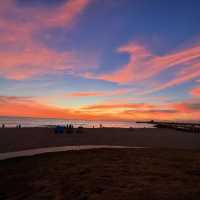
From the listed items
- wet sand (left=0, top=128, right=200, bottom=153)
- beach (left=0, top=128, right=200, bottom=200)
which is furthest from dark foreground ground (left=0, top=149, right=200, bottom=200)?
wet sand (left=0, top=128, right=200, bottom=153)

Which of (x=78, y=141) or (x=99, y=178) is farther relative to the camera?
(x=78, y=141)

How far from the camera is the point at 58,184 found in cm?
721

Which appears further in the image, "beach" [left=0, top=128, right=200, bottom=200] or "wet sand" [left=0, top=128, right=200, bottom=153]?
"wet sand" [left=0, top=128, right=200, bottom=153]

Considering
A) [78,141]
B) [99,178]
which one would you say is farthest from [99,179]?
[78,141]

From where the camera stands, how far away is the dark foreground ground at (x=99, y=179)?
6.26 meters

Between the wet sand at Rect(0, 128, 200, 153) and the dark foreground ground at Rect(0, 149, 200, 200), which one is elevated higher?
the wet sand at Rect(0, 128, 200, 153)

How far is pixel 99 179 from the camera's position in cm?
756

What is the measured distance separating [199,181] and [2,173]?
7.21 m

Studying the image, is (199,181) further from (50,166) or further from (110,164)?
(50,166)

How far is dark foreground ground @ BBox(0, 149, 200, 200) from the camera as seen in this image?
6.26 metres

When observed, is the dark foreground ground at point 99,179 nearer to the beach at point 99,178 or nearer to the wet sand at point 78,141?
the beach at point 99,178

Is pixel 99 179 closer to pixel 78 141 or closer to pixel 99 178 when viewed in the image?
pixel 99 178

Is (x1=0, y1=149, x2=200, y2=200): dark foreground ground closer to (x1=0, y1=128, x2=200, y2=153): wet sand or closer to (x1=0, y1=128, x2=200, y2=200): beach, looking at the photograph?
(x1=0, y1=128, x2=200, y2=200): beach

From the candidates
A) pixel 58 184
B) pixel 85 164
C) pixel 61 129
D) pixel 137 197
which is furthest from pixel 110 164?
pixel 61 129
